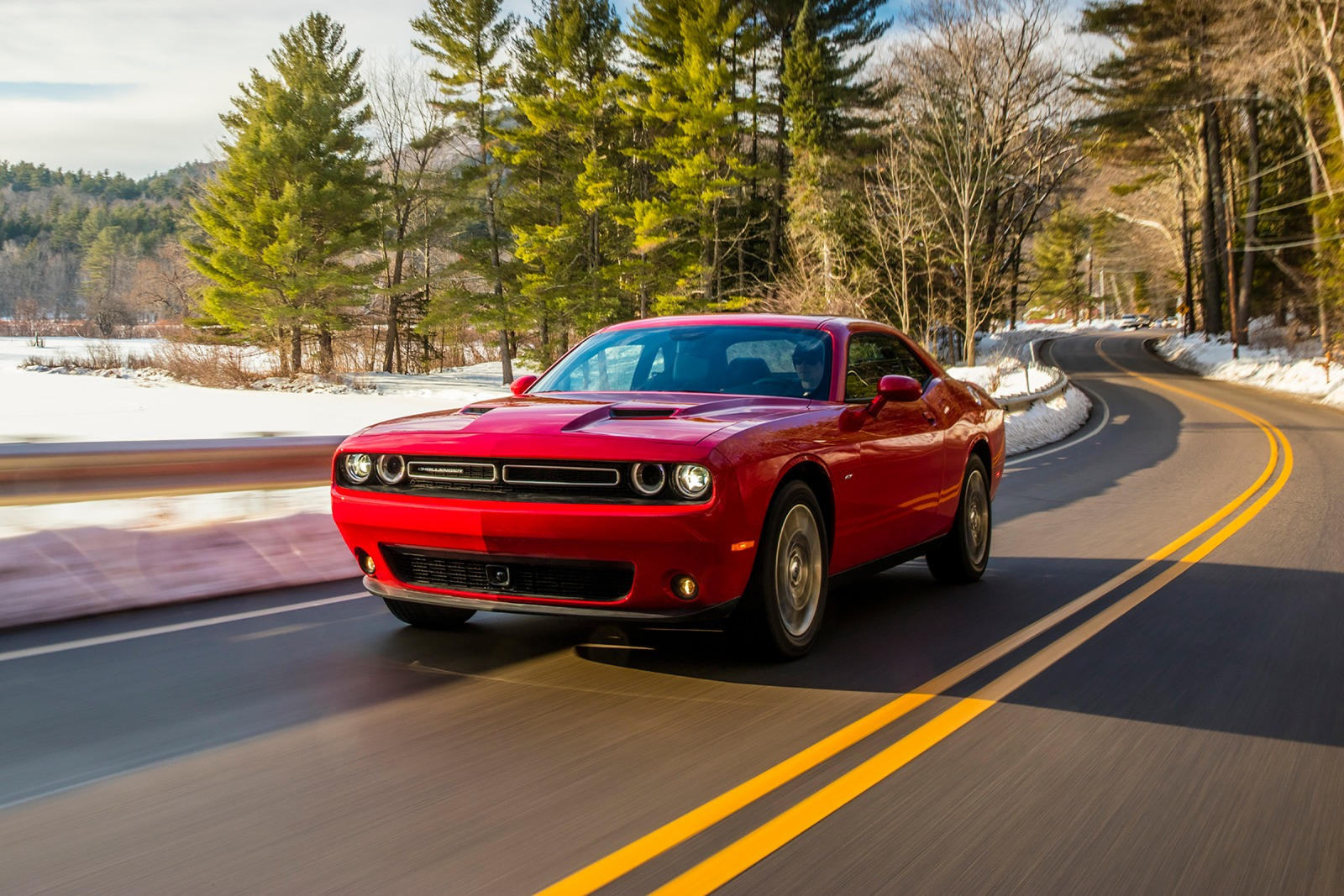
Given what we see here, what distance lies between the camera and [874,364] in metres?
6.37

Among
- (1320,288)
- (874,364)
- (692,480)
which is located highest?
(1320,288)

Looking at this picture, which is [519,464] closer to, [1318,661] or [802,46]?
[1318,661]

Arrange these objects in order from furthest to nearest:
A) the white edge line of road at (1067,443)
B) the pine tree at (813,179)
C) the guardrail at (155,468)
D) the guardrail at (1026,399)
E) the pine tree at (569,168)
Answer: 1. the pine tree at (569,168)
2. the pine tree at (813,179)
3. the guardrail at (1026,399)
4. the white edge line of road at (1067,443)
5. the guardrail at (155,468)

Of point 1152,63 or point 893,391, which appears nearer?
point 893,391

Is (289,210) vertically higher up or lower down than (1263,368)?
higher up

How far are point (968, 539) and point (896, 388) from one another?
1945mm

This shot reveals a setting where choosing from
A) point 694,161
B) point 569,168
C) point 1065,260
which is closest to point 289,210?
point 569,168

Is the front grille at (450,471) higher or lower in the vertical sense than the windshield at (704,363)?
lower

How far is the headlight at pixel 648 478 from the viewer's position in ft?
14.5

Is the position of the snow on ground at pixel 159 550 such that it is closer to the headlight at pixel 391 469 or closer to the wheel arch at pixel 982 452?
the headlight at pixel 391 469

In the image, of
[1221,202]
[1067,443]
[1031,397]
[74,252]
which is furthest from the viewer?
[74,252]

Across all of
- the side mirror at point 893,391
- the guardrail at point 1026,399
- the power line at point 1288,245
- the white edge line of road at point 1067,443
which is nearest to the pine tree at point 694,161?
the white edge line of road at point 1067,443

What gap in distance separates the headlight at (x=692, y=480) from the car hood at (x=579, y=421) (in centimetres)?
10

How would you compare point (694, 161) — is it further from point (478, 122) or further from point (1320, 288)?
point (1320, 288)
